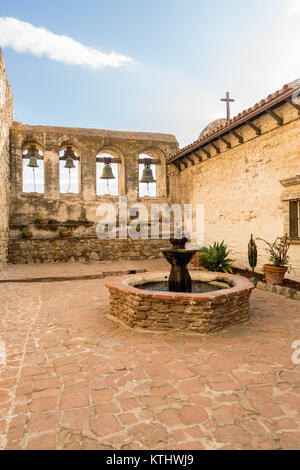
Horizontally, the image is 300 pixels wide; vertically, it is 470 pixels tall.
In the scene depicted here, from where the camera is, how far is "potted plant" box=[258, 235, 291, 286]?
690cm

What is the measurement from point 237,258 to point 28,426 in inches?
340

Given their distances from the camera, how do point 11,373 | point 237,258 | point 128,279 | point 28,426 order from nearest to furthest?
point 28,426
point 11,373
point 128,279
point 237,258

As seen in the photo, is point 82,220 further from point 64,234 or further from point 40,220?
point 40,220

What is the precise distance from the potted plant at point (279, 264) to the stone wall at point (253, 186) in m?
0.22

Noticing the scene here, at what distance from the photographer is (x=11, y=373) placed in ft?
9.67

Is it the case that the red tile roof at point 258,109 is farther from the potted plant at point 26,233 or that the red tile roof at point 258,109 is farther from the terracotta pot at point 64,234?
the potted plant at point 26,233

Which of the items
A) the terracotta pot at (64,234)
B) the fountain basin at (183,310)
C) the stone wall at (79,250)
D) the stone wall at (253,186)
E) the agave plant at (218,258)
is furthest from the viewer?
the terracotta pot at (64,234)

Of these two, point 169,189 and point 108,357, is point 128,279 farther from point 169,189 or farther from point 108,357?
point 169,189

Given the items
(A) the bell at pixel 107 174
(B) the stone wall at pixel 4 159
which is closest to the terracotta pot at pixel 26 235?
(B) the stone wall at pixel 4 159

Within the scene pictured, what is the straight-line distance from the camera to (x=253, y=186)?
889 centimetres

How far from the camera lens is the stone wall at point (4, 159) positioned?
32.5ft

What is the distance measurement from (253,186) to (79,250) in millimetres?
7397

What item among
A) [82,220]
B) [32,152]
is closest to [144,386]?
[82,220]

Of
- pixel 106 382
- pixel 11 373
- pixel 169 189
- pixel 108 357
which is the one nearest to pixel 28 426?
pixel 106 382
